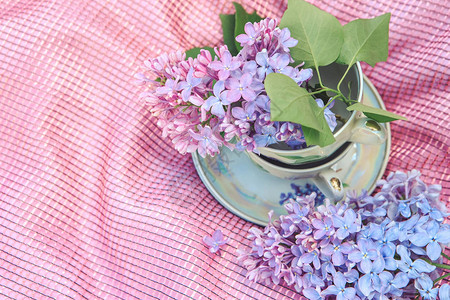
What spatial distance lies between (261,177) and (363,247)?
178 mm

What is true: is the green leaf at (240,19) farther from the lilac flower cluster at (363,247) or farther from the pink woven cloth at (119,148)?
the lilac flower cluster at (363,247)

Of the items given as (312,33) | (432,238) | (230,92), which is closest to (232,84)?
(230,92)

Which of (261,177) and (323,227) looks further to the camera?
(261,177)

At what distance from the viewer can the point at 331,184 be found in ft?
1.36

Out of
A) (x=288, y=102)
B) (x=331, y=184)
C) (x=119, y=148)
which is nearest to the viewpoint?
(x=288, y=102)

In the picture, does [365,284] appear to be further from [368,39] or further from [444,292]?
[368,39]

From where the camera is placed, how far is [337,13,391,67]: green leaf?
1.23ft

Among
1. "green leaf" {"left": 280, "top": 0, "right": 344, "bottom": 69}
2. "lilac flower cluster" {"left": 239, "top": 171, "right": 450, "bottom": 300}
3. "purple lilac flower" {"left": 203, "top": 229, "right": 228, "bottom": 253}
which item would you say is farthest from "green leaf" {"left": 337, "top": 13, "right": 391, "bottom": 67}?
"purple lilac flower" {"left": 203, "top": 229, "right": 228, "bottom": 253}

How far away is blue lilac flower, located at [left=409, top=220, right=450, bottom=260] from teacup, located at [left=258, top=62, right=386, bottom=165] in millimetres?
85

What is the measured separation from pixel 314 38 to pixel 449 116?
0.23m

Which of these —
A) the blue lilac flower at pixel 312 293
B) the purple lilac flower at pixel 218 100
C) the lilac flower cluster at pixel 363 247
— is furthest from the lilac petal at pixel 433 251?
the purple lilac flower at pixel 218 100

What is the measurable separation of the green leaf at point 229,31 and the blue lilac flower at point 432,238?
27 cm

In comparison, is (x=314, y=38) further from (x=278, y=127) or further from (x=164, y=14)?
(x=164, y=14)

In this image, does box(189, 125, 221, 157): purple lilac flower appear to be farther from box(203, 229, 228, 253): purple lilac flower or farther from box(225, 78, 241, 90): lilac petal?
box(203, 229, 228, 253): purple lilac flower
